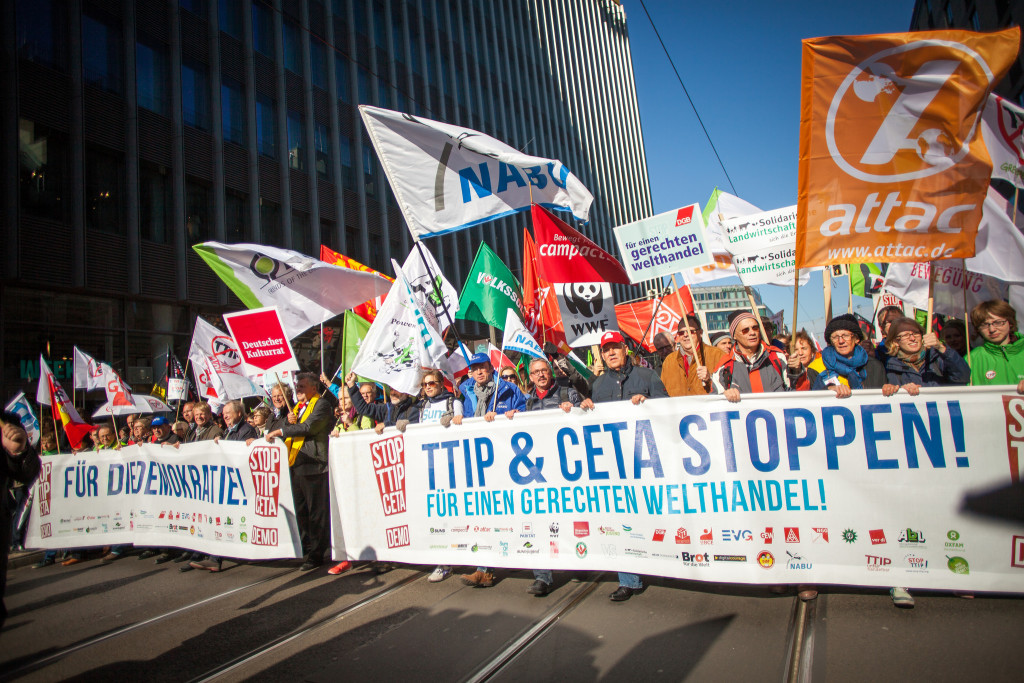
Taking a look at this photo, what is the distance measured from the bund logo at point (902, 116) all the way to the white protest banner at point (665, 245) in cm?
220

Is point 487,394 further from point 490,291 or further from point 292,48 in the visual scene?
point 292,48

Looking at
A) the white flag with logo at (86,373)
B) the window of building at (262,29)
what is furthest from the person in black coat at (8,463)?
the window of building at (262,29)

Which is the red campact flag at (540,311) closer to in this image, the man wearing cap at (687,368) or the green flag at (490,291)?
the green flag at (490,291)

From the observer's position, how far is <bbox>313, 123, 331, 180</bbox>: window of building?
878 inches

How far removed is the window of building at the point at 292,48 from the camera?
71.6 feet

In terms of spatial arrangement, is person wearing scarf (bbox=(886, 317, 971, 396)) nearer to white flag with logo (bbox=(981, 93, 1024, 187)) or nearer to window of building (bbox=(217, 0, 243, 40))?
white flag with logo (bbox=(981, 93, 1024, 187))

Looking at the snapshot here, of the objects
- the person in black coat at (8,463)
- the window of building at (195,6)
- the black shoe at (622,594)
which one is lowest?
the black shoe at (622,594)

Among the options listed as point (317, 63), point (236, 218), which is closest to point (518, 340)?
point (236, 218)

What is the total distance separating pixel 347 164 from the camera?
23672mm

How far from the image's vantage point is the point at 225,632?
4.65m

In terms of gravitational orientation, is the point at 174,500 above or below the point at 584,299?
below

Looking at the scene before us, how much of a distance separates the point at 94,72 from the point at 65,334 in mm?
6826

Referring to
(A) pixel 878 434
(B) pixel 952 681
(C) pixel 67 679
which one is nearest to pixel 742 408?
(A) pixel 878 434

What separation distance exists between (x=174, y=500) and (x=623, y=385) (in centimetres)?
533
